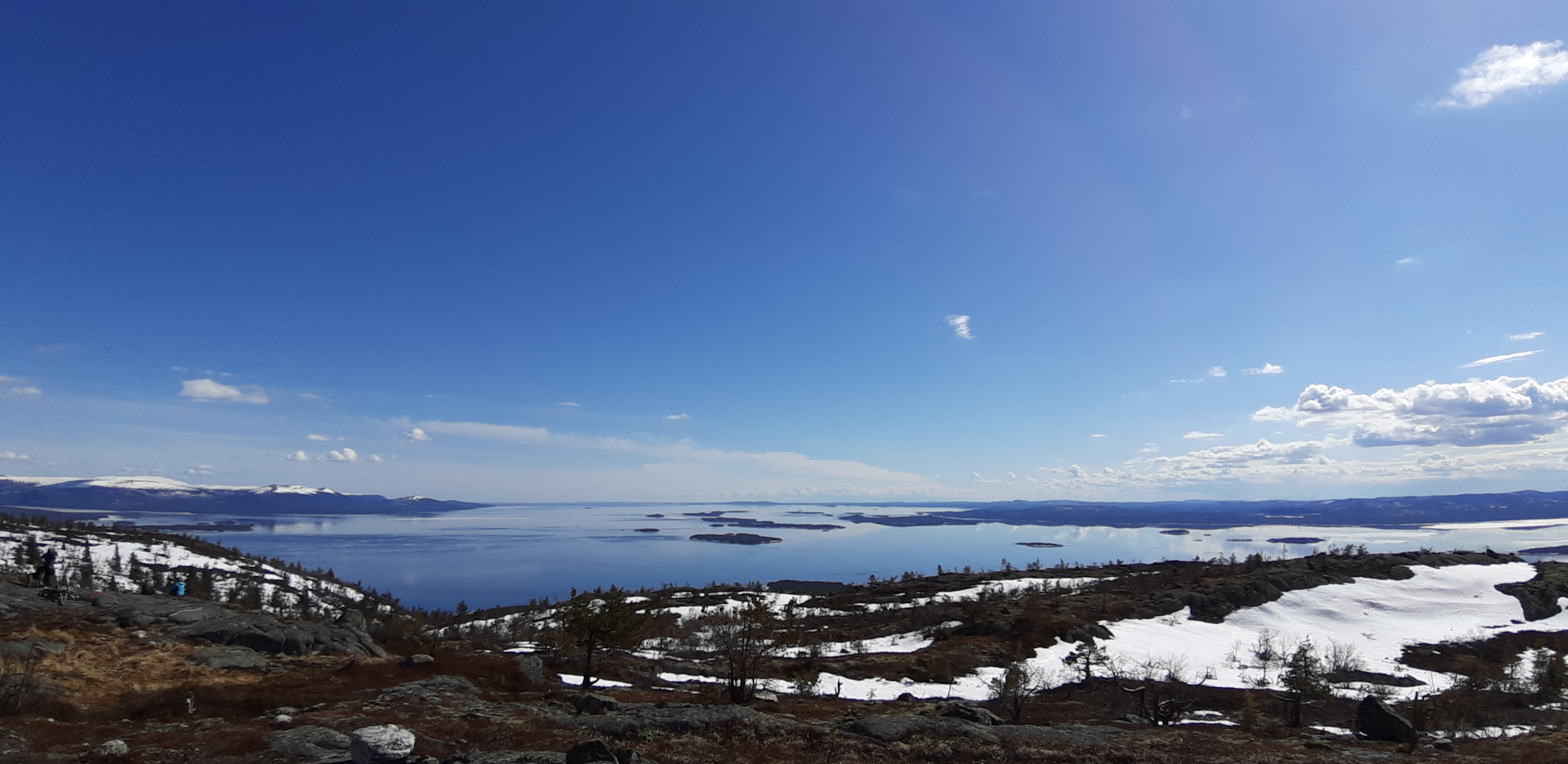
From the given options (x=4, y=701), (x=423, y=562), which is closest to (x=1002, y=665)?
(x=4, y=701)

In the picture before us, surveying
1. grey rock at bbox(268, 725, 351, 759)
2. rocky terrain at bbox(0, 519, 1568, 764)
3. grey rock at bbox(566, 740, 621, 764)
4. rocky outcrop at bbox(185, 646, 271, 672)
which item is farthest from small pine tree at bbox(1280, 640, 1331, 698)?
rocky outcrop at bbox(185, 646, 271, 672)

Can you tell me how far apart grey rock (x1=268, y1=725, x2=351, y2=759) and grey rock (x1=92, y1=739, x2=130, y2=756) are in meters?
2.59

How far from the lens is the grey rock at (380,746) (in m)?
13.8

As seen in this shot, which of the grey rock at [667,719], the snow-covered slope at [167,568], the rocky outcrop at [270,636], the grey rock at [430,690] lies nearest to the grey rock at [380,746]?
the grey rock at [667,719]

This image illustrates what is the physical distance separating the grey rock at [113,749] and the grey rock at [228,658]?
44.0 ft

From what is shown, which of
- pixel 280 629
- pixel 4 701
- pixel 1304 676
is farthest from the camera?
pixel 280 629

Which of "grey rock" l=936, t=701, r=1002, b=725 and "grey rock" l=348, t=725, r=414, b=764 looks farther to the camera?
"grey rock" l=936, t=701, r=1002, b=725

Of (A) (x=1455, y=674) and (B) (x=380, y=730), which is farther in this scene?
(A) (x=1455, y=674)

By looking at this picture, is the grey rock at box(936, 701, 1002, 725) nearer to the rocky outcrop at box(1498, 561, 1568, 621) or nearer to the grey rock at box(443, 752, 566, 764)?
the grey rock at box(443, 752, 566, 764)

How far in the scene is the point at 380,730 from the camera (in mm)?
14422

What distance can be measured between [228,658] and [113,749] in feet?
50.3

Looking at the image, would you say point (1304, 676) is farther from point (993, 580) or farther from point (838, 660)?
point (993, 580)

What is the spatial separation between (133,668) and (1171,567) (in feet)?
360

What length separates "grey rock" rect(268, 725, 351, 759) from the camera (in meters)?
15.1
